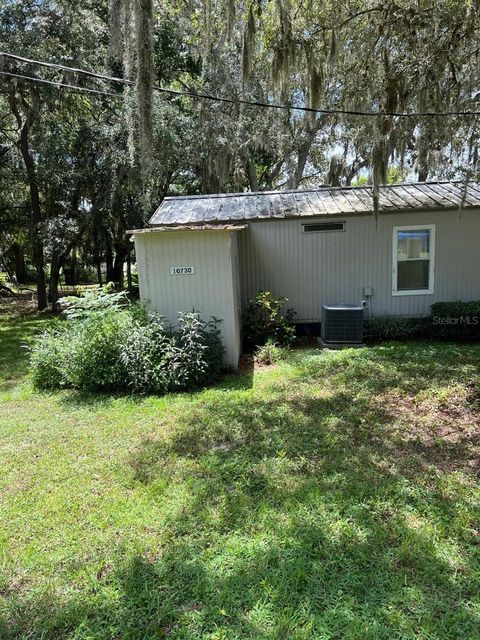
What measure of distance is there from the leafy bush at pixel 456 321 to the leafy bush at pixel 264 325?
103 inches

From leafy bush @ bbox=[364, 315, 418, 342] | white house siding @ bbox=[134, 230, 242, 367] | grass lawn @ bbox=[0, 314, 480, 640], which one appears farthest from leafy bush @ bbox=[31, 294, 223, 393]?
leafy bush @ bbox=[364, 315, 418, 342]

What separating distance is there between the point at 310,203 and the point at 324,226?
0.61 meters

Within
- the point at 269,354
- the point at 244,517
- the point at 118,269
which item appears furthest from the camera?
the point at 118,269

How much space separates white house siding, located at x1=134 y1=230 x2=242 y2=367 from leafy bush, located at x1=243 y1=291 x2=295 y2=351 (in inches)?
50.1

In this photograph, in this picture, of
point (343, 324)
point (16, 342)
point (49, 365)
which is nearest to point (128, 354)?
point (49, 365)

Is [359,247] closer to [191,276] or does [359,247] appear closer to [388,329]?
[388,329]

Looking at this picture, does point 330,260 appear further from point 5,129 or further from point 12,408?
point 5,129

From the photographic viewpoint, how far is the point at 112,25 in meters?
4.34

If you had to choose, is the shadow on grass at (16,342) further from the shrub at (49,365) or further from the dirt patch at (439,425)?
the dirt patch at (439,425)

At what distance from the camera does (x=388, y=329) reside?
7.25 m

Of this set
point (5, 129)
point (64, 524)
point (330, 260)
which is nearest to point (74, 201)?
point (5, 129)

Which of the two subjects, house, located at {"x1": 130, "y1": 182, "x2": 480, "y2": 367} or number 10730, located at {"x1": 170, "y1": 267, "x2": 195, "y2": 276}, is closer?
number 10730, located at {"x1": 170, "y1": 267, "x2": 195, "y2": 276}

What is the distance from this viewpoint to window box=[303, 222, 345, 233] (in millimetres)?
7453

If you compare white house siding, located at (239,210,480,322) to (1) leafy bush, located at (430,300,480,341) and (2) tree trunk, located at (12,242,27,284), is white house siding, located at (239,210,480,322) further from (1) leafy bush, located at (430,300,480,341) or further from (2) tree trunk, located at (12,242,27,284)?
(2) tree trunk, located at (12,242,27,284)
